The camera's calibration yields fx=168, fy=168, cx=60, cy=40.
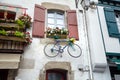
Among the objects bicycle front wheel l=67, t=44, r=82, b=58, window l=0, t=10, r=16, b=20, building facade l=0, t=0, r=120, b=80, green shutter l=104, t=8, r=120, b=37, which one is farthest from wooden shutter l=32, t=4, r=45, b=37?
green shutter l=104, t=8, r=120, b=37

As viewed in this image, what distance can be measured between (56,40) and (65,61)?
3.22ft

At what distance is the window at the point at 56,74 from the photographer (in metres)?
6.81

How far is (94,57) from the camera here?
6.86m

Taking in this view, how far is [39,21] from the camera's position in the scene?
7.55m

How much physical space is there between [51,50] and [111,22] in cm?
348

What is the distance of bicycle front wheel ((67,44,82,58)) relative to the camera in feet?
23.7

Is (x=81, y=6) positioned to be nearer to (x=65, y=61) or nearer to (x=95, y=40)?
(x=95, y=40)

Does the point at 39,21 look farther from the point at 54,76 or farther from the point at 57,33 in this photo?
the point at 54,76

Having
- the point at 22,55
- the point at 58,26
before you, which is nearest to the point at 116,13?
the point at 58,26

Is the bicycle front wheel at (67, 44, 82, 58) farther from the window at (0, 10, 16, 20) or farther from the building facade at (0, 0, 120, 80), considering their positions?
the window at (0, 10, 16, 20)

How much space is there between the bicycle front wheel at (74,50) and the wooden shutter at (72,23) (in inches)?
19.0

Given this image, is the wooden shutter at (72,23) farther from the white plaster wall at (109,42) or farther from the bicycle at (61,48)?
the white plaster wall at (109,42)

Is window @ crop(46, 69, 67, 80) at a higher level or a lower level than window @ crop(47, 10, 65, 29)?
lower

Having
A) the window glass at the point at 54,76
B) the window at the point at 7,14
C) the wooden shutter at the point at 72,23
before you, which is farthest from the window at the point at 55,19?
the window glass at the point at 54,76
